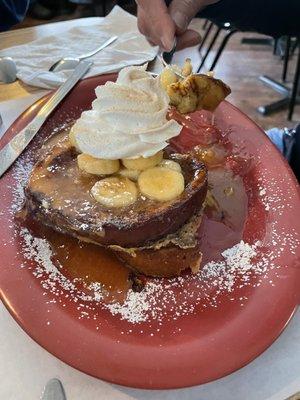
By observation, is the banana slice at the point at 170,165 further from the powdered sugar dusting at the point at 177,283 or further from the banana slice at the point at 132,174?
the powdered sugar dusting at the point at 177,283

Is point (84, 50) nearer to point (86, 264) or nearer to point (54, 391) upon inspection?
point (86, 264)

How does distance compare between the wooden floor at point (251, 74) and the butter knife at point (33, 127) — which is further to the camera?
the wooden floor at point (251, 74)

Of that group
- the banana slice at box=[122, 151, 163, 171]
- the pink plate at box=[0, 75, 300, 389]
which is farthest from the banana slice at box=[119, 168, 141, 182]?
the pink plate at box=[0, 75, 300, 389]

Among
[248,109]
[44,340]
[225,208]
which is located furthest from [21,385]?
[248,109]

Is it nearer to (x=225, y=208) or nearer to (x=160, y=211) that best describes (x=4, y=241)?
(x=160, y=211)

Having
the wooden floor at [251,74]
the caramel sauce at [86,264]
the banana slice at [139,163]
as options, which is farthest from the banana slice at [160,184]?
the wooden floor at [251,74]

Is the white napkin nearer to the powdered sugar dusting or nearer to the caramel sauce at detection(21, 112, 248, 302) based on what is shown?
the caramel sauce at detection(21, 112, 248, 302)
